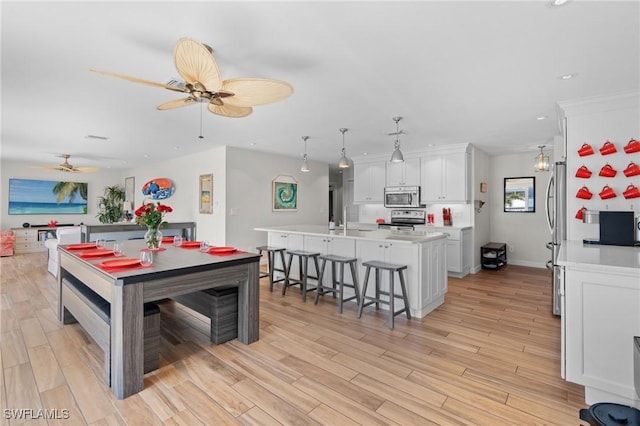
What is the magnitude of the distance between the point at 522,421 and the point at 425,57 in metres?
2.53

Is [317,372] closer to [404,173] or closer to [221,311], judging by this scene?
[221,311]

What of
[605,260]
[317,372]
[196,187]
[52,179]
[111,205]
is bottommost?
[317,372]

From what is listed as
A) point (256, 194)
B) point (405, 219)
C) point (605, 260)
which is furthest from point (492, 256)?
point (256, 194)

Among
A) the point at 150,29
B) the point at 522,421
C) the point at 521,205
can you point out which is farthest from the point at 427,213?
the point at 150,29

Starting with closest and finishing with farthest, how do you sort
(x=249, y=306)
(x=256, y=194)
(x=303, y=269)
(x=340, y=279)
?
(x=249, y=306) < (x=340, y=279) < (x=303, y=269) < (x=256, y=194)

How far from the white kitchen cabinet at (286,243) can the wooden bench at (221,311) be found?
1818 mm

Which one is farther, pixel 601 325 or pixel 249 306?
pixel 249 306

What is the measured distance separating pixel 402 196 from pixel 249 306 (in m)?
4.56

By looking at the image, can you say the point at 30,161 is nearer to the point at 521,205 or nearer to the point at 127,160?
the point at 127,160

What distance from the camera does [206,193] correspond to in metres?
6.35

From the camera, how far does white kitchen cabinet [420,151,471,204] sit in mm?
5684

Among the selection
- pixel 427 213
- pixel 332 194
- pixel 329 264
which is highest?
pixel 332 194

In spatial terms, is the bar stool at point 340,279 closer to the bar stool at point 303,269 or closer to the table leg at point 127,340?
the bar stool at point 303,269

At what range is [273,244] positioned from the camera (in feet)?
16.7
